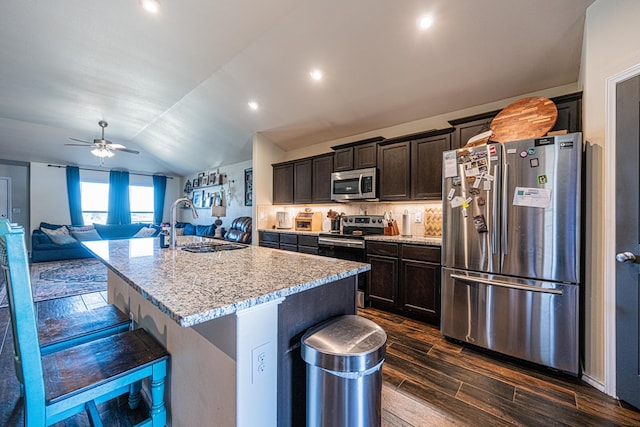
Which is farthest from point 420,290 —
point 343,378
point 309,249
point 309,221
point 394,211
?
point 309,221

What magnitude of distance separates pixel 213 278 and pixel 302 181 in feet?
11.8

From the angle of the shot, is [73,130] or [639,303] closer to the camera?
[639,303]

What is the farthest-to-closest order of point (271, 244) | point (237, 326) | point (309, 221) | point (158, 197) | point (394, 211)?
point (158, 197) → point (271, 244) → point (309, 221) → point (394, 211) → point (237, 326)

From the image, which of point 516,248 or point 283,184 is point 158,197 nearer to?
point 283,184

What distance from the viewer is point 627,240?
165cm

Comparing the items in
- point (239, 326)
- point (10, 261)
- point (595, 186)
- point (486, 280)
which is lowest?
point (486, 280)

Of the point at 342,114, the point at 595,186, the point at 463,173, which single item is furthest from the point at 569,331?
the point at 342,114

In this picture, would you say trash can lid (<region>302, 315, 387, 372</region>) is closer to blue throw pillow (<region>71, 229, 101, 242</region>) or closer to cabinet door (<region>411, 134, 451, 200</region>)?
cabinet door (<region>411, 134, 451, 200</region>)

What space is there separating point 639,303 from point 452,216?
120cm

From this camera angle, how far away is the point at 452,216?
242 centimetres

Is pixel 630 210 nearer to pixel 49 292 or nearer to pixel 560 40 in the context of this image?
pixel 560 40

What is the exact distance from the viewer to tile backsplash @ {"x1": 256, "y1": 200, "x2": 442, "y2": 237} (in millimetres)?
3367

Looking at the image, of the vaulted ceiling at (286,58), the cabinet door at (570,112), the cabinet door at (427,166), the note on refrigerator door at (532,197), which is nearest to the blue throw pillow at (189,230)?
the vaulted ceiling at (286,58)

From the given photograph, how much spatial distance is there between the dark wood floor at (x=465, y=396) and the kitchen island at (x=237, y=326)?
2.50 ft
